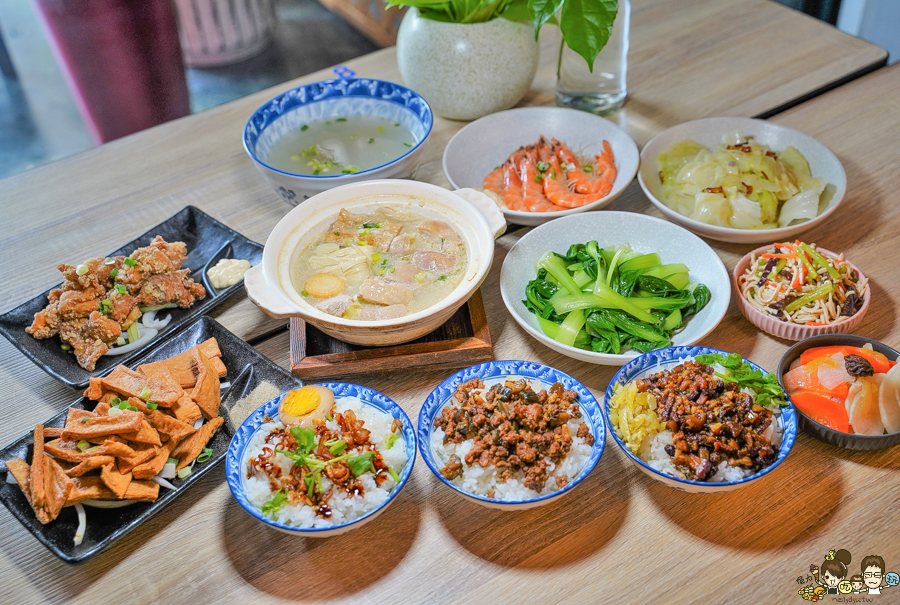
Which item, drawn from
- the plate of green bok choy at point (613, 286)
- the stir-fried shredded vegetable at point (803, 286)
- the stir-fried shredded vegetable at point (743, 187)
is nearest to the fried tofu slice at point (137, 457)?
the plate of green bok choy at point (613, 286)

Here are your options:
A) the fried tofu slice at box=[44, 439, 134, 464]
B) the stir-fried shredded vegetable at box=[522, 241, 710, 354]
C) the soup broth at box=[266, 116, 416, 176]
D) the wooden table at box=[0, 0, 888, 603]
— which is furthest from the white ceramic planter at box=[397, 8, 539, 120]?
the fried tofu slice at box=[44, 439, 134, 464]

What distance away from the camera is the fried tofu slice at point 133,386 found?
5.18 ft

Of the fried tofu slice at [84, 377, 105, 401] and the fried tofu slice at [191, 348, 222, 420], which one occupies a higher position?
the fried tofu slice at [84, 377, 105, 401]

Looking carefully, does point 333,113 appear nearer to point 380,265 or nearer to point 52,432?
point 380,265

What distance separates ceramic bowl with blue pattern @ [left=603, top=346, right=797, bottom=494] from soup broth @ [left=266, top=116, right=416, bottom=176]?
1166 mm

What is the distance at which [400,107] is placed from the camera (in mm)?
2477

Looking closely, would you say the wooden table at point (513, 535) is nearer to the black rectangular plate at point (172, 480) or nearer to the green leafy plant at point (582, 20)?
the black rectangular plate at point (172, 480)

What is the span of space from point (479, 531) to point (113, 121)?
371cm

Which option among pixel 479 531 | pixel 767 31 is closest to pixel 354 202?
pixel 479 531

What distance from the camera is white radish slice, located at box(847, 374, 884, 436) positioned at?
4.93 feet

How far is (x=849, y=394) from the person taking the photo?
60.0 inches

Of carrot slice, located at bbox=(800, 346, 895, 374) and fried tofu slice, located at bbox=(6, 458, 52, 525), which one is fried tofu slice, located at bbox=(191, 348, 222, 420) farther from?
carrot slice, located at bbox=(800, 346, 895, 374)

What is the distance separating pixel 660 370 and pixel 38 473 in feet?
4.64

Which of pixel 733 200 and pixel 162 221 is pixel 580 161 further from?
pixel 162 221
